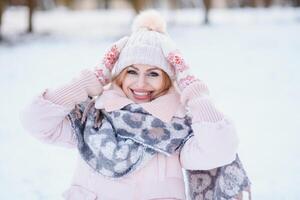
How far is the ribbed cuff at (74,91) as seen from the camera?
88.4 inches

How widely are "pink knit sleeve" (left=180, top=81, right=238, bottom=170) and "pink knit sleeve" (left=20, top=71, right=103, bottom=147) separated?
43 centimetres

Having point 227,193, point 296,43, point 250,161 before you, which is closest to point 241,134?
point 250,161

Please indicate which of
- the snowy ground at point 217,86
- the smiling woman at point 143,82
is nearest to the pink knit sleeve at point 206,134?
the smiling woman at point 143,82

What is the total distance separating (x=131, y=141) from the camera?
226 cm

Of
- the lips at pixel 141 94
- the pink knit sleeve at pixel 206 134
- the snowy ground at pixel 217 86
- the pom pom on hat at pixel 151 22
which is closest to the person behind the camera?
the pink knit sleeve at pixel 206 134

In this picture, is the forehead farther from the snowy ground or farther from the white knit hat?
the snowy ground

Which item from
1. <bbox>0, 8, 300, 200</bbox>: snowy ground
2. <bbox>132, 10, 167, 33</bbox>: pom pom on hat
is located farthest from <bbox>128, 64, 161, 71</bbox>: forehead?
<bbox>0, 8, 300, 200</bbox>: snowy ground

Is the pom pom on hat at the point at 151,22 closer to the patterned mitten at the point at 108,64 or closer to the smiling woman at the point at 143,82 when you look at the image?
the patterned mitten at the point at 108,64

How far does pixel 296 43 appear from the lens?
1166cm

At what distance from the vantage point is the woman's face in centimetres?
232

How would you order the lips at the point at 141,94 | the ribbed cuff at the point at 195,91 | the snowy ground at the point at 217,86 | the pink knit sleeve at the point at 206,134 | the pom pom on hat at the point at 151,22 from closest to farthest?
the pink knit sleeve at the point at 206,134
the ribbed cuff at the point at 195,91
the lips at the point at 141,94
the pom pom on hat at the point at 151,22
the snowy ground at the point at 217,86

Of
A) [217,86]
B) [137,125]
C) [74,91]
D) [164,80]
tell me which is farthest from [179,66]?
[217,86]

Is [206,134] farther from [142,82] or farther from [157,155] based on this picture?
[142,82]

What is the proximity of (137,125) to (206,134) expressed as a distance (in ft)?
1.05
